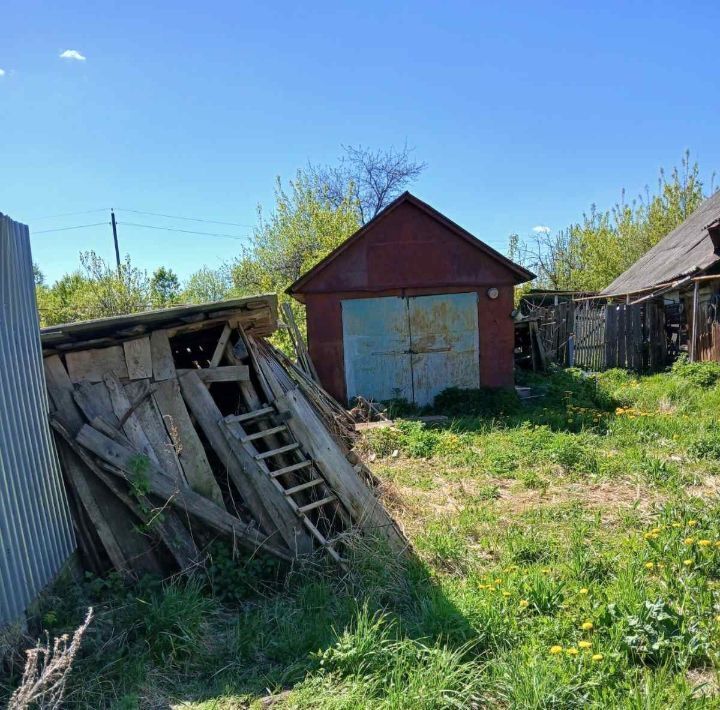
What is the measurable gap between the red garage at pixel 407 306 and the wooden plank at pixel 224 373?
23.1ft

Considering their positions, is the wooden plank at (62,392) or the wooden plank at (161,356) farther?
the wooden plank at (161,356)

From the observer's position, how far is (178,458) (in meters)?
4.56

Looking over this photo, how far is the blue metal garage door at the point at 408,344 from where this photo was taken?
12.1 metres

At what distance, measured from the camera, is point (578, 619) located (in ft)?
11.5

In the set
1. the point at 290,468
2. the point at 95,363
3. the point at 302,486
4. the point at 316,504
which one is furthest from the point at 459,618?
the point at 95,363

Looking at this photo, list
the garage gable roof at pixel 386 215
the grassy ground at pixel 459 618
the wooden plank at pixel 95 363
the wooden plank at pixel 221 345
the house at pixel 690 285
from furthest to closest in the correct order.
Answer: the house at pixel 690 285 → the garage gable roof at pixel 386 215 → the wooden plank at pixel 221 345 → the wooden plank at pixel 95 363 → the grassy ground at pixel 459 618

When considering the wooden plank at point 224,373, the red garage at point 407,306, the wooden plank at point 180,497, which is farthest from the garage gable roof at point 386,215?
the wooden plank at point 180,497

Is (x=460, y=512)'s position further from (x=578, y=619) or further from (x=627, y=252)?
(x=627, y=252)

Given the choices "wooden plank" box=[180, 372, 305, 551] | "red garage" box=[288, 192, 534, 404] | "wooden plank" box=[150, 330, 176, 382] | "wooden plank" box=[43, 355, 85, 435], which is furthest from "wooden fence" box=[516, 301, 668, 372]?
"wooden plank" box=[43, 355, 85, 435]

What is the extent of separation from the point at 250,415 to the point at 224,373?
0.45 meters

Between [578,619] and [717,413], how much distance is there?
7.27 m

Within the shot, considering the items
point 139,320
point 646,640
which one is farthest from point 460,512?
point 139,320

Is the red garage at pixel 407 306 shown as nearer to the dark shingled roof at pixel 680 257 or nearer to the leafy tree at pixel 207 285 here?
the dark shingled roof at pixel 680 257

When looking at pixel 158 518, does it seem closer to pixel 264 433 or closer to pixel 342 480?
pixel 264 433
